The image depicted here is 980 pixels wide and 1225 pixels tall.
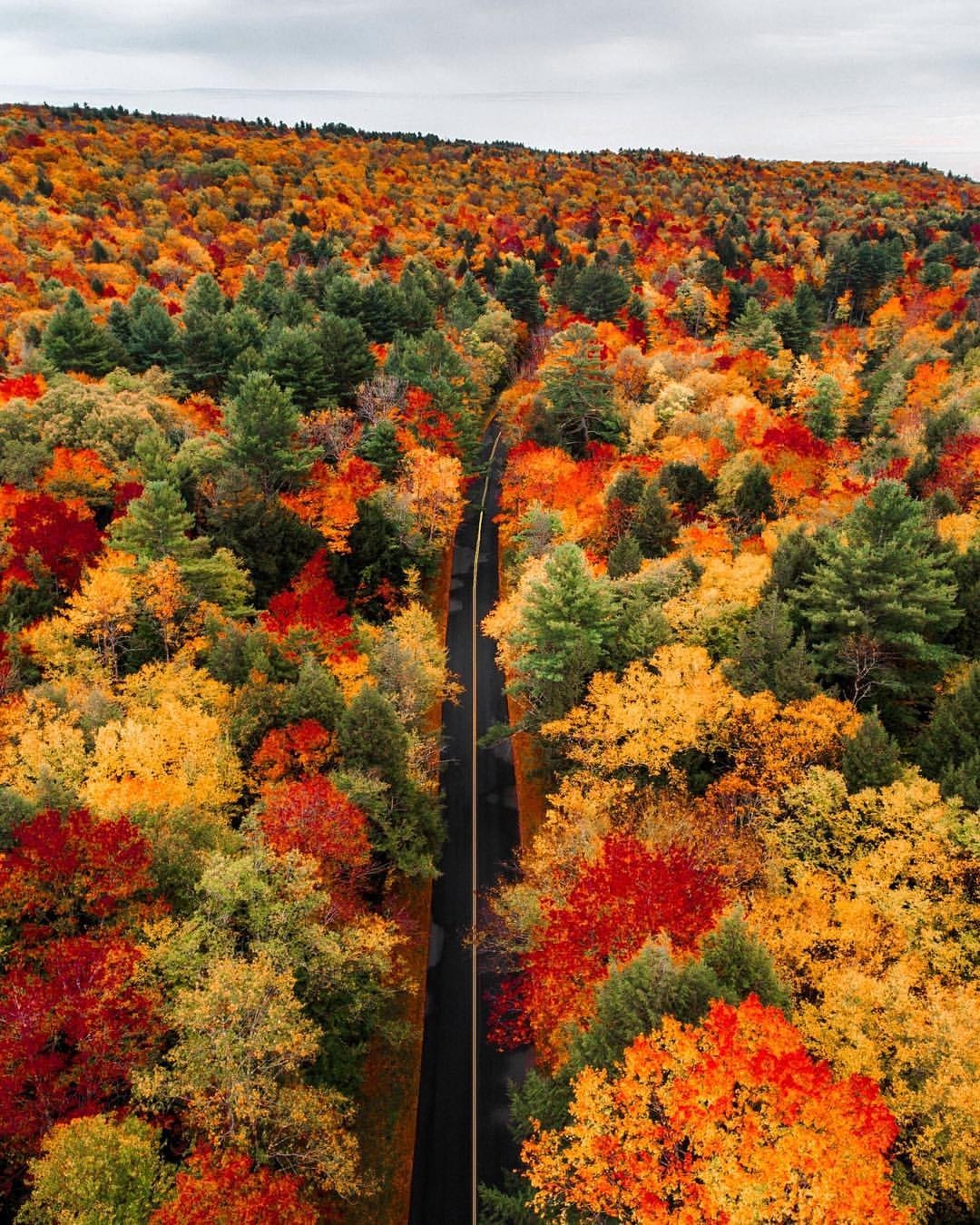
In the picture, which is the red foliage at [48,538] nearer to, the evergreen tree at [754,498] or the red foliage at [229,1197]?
the red foliage at [229,1197]

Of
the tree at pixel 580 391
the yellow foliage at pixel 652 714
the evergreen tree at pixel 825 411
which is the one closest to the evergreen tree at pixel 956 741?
the yellow foliage at pixel 652 714

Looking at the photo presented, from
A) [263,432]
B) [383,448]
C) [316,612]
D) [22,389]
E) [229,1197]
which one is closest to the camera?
[229,1197]

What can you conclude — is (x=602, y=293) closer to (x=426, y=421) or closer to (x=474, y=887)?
(x=426, y=421)

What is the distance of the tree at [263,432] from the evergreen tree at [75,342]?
22.9 meters

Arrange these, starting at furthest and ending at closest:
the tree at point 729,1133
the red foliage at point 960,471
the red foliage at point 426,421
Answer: the red foliage at point 426,421 < the red foliage at point 960,471 < the tree at point 729,1133

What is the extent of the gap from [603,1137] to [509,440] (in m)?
64.8

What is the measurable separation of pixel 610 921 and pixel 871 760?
12.3m

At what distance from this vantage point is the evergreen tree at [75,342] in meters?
65.2

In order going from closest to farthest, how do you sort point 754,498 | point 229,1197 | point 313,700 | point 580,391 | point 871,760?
point 229,1197 < point 871,760 < point 313,700 < point 754,498 < point 580,391

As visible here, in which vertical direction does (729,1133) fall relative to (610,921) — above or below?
above

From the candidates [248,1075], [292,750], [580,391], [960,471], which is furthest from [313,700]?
[960,471]

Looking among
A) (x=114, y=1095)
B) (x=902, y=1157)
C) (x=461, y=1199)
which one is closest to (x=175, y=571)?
(x=114, y=1095)

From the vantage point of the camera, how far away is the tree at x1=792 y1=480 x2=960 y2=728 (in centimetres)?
3381

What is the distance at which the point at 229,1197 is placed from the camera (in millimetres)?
17469
